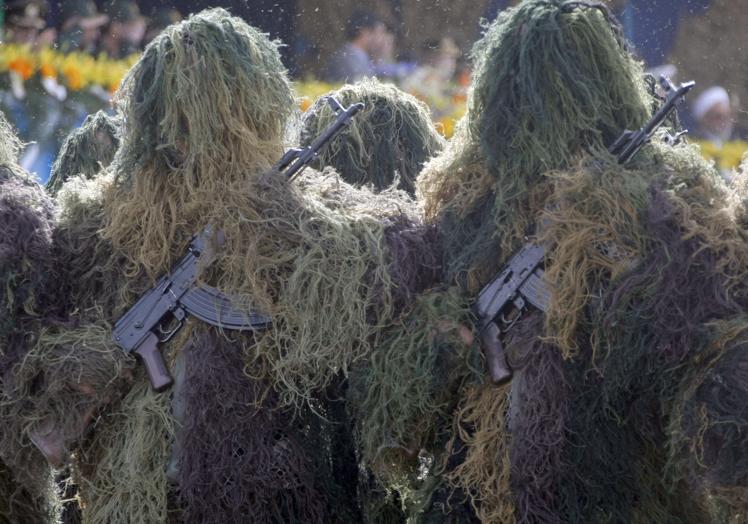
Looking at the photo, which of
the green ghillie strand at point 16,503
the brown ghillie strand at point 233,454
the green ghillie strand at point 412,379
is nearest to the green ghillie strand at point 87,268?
the brown ghillie strand at point 233,454

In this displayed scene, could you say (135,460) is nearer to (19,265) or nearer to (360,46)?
(19,265)

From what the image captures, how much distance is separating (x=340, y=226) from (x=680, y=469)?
3.19ft

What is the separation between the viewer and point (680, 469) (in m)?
2.36

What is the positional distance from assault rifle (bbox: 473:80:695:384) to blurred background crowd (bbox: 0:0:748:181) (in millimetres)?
2974

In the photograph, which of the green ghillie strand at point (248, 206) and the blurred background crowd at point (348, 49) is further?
the blurred background crowd at point (348, 49)

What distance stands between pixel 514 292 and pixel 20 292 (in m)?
1.21

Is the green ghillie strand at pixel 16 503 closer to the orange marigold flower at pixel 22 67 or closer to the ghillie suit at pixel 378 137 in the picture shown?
the ghillie suit at pixel 378 137

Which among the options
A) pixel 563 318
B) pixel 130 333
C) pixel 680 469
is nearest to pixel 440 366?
pixel 563 318

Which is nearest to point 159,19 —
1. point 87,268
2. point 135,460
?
point 87,268

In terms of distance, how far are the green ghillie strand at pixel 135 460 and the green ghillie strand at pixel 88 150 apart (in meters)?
1.13

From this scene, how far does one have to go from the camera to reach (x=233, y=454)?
8.57 feet

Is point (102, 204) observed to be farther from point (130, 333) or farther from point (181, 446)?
point (181, 446)

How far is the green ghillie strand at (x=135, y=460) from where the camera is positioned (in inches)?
105

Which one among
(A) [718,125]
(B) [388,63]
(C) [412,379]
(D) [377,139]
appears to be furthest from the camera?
(B) [388,63]
